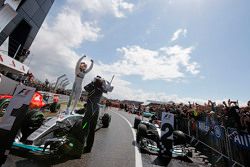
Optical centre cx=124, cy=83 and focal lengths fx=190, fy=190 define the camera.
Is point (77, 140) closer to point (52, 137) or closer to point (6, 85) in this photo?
point (52, 137)

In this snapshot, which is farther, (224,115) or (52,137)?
(224,115)

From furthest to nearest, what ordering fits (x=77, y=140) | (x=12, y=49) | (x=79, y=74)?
(x=12, y=49) → (x=79, y=74) → (x=77, y=140)

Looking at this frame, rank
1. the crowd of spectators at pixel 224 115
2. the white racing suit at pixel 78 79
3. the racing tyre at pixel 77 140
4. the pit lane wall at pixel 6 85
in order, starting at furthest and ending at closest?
the pit lane wall at pixel 6 85
the white racing suit at pixel 78 79
the crowd of spectators at pixel 224 115
the racing tyre at pixel 77 140

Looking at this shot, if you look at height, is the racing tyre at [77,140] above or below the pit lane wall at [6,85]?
below

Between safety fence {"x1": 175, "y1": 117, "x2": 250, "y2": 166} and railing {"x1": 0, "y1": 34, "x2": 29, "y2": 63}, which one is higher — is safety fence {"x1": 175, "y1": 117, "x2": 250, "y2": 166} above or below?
below

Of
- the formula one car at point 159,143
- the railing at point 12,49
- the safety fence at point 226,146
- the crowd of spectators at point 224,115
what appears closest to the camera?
the safety fence at point 226,146

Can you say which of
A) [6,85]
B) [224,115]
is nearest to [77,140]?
[224,115]

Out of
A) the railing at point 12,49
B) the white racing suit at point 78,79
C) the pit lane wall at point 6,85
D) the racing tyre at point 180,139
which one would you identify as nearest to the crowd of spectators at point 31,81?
the pit lane wall at point 6,85

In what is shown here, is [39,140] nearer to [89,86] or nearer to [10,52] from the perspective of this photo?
[89,86]

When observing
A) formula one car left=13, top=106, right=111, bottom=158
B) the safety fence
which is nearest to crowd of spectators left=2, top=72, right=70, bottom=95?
formula one car left=13, top=106, right=111, bottom=158

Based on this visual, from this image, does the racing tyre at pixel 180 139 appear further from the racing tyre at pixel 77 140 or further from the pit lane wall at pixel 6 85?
the pit lane wall at pixel 6 85

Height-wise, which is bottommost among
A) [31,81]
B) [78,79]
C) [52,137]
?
[52,137]

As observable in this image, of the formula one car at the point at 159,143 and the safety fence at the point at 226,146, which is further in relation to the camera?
the formula one car at the point at 159,143

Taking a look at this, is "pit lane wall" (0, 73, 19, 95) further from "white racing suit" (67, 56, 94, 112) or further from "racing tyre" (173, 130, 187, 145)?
"racing tyre" (173, 130, 187, 145)
